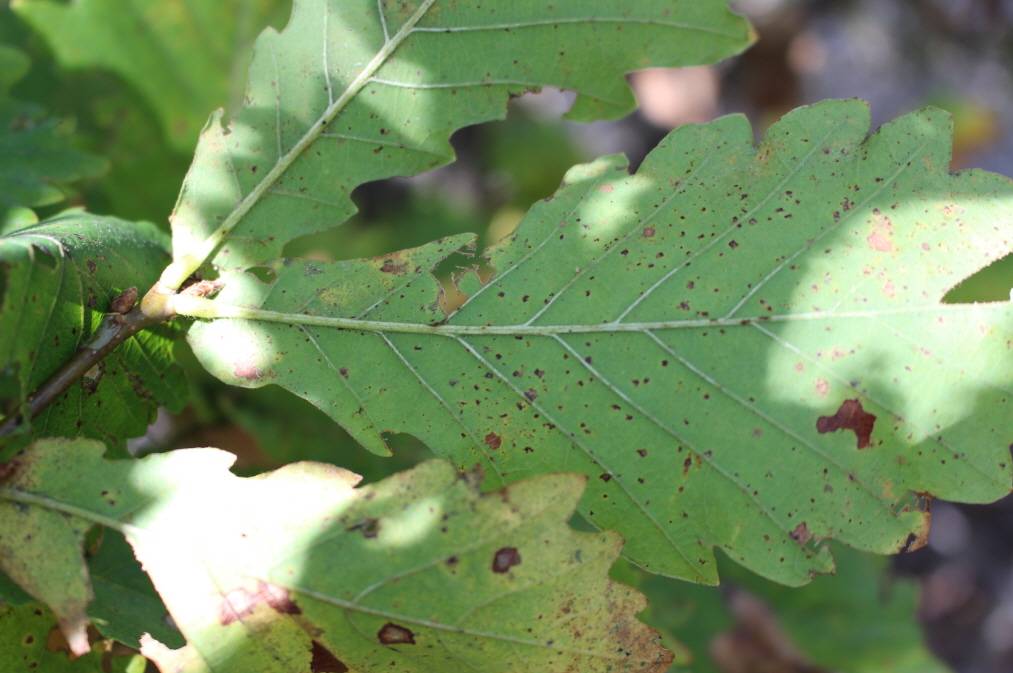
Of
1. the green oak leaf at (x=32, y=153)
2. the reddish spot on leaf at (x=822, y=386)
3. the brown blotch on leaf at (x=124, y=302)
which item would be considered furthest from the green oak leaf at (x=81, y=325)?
the reddish spot on leaf at (x=822, y=386)

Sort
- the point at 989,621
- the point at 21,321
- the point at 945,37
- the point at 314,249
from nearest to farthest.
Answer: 1. the point at 21,321
2. the point at 314,249
3. the point at 989,621
4. the point at 945,37

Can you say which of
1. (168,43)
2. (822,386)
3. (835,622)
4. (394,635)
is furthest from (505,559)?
(835,622)

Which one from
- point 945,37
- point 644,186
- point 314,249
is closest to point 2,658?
point 644,186

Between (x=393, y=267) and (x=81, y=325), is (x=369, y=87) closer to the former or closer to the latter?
(x=393, y=267)

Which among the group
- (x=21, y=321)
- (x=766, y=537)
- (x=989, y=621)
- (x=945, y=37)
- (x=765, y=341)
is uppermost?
(x=21, y=321)

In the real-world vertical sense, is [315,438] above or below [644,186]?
below

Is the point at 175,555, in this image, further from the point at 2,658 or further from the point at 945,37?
the point at 945,37

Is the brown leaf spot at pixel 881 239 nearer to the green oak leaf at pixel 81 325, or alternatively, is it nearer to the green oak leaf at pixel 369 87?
the green oak leaf at pixel 369 87

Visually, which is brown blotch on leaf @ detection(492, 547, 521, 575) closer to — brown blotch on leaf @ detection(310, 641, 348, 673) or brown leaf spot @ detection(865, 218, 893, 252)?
brown blotch on leaf @ detection(310, 641, 348, 673)
